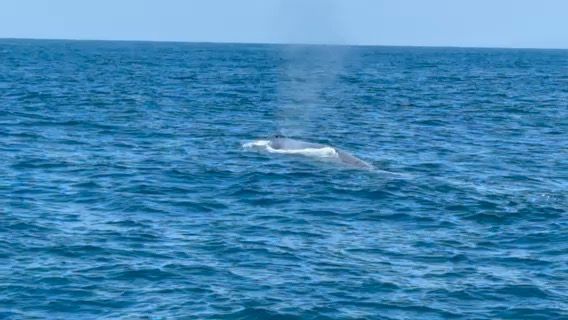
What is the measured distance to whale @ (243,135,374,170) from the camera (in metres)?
41.4

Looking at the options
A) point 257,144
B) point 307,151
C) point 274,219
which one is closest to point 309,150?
point 307,151

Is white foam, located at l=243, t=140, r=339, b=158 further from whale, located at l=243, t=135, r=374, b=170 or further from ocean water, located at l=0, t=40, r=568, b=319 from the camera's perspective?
ocean water, located at l=0, t=40, r=568, b=319

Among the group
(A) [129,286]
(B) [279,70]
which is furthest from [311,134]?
(B) [279,70]

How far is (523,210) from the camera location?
32.2 metres

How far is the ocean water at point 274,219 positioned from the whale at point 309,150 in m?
0.89

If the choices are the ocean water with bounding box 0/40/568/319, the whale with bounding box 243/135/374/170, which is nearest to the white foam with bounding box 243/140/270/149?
the whale with bounding box 243/135/374/170

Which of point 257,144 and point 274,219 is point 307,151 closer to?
point 257,144

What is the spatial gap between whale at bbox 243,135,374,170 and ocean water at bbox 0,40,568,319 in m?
0.89

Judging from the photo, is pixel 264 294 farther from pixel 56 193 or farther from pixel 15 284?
pixel 56 193

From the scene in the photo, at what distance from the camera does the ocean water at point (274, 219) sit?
21859mm

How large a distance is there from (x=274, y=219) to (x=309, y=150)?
13.7 metres

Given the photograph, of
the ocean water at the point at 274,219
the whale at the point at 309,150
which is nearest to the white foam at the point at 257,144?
the whale at the point at 309,150

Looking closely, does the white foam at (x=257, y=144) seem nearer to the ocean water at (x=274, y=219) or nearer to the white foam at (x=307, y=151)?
the white foam at (x=307, y=151)

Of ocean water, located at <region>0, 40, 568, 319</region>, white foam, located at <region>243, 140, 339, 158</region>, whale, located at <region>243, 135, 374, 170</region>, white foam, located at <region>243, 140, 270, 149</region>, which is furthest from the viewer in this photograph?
white foam, located at <region>243, 140, 270, 149</region>
